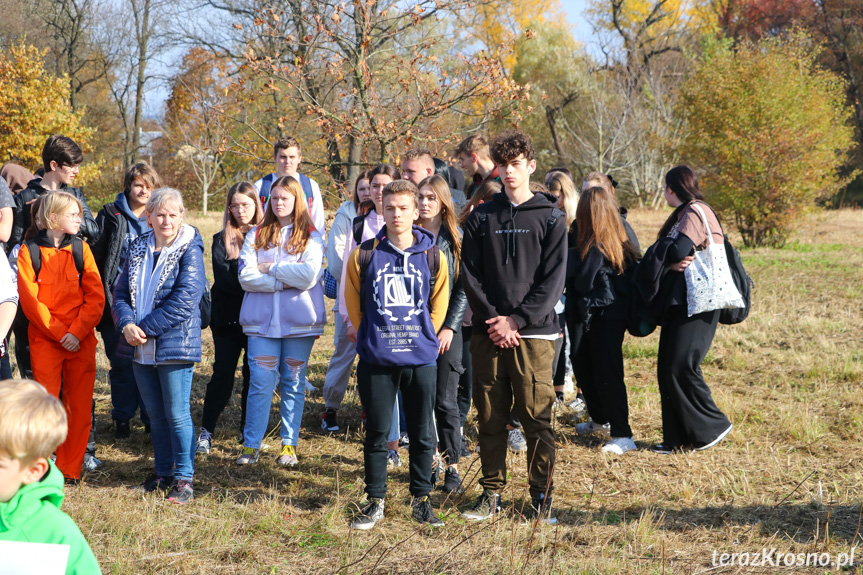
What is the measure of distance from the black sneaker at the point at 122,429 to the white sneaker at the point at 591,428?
3.66 meters

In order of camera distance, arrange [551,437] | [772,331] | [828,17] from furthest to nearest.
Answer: [828,17]
[772,331]
[551,437]

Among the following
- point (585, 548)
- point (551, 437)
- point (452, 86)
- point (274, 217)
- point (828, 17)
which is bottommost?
point (585, 548)

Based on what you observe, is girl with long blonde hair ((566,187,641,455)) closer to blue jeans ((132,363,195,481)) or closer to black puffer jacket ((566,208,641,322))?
black puffer jacket ((566,208,641,322))

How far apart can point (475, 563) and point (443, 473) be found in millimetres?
1636

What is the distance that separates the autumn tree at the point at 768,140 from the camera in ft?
58.6

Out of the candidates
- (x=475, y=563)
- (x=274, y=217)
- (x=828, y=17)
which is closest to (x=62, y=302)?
(x=274, y=217)

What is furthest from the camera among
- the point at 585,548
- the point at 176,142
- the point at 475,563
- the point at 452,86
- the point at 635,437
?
the point at 176,142

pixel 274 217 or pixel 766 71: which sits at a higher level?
pixel 766 71

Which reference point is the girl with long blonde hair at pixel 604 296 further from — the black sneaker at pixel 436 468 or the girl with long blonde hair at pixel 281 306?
the girl with long blonde hair at pixel 281 306

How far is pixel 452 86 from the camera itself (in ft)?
24.0

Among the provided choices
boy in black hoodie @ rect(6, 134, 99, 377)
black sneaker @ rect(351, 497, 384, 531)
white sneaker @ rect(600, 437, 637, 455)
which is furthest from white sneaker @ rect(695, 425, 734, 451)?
boy in black hoodie @ rect(6, 134, 99, 377)

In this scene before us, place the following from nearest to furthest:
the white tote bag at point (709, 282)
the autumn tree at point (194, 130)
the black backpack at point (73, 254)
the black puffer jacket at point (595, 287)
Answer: the black backpack at point (73, 254) → the white tote bag at point (709, 282) → the black puffer jacket at point (595, 287) → the autumn tree at point (194, 130)

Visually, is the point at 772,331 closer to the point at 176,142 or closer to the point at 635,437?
the point at 635,437

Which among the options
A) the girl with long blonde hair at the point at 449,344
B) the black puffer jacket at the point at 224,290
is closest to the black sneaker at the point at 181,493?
the black puffer jacket at the point at 224,290
